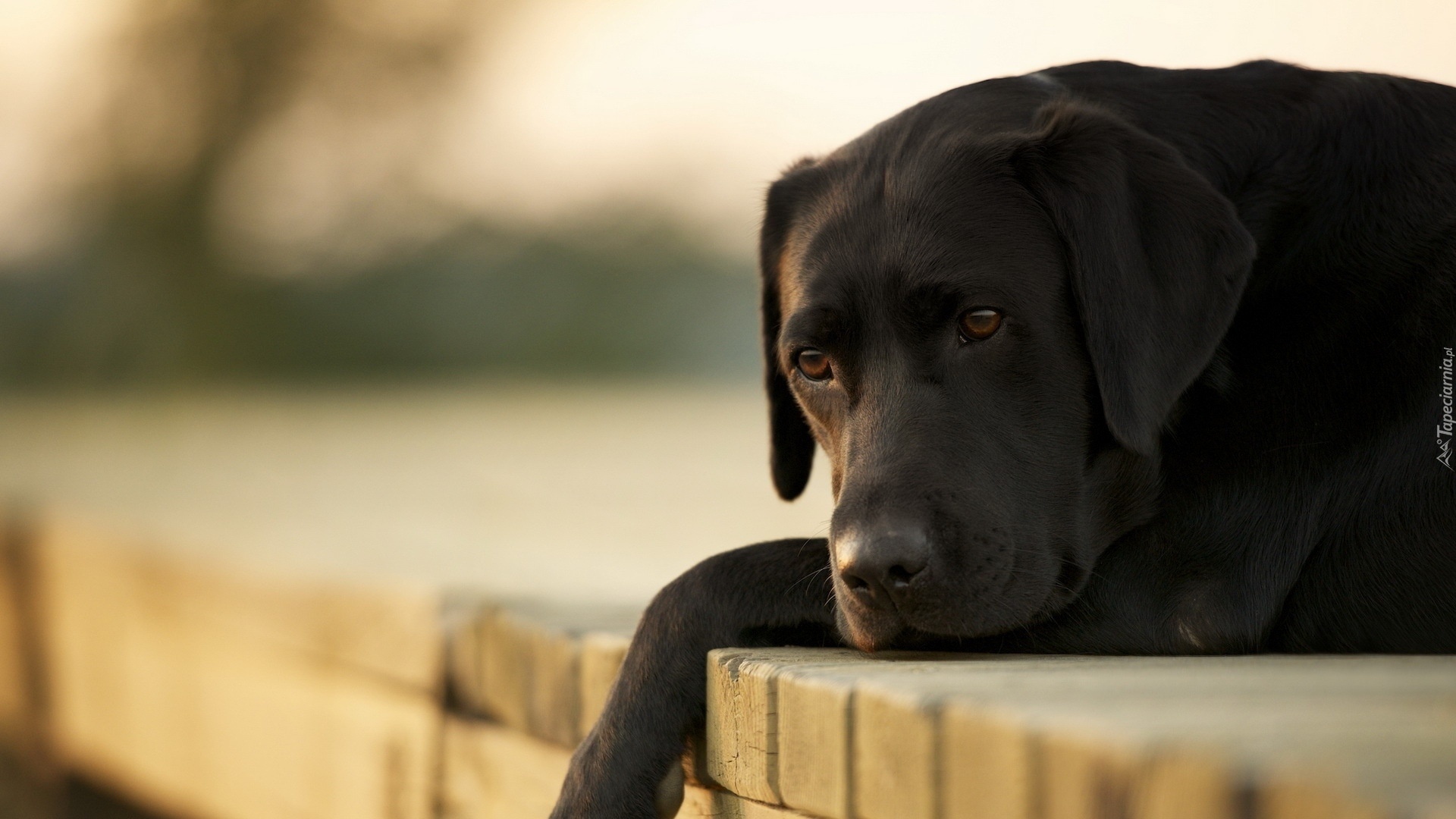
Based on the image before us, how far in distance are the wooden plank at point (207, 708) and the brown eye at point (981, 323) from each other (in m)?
1.93

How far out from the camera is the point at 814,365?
8.68 feet

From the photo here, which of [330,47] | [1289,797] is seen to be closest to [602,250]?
[330,47]

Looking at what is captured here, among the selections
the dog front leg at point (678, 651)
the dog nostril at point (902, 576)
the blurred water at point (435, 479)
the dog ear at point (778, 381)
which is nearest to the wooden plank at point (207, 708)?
the blurred water at point (435, 479)

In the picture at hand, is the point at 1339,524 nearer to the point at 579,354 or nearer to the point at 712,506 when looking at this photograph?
the point at 712,506

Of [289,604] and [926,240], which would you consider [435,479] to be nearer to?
[289,604]

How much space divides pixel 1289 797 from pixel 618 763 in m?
1.37

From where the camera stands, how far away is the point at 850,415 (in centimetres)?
251

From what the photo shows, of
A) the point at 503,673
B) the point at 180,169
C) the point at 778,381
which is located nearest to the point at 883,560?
Result: the point at 778,381

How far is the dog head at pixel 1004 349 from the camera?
7.34ft

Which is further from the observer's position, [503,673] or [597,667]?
[503,673]

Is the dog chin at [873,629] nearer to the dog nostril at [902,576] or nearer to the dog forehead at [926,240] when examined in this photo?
the dog nostril at [902,576]

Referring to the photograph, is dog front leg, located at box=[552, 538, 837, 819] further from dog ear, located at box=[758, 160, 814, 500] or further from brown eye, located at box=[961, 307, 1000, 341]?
dog ear, located at box=[758, 160, 814, 500]

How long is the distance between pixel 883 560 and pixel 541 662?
1196mm

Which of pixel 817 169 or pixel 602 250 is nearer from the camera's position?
pixel 817 169
